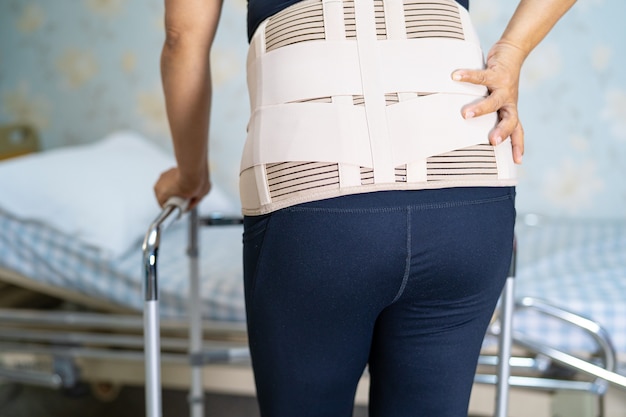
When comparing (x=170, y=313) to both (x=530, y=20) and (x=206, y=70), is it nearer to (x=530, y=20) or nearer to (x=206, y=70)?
(x=206, y=70)

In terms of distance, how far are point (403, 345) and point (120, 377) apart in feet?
4.76

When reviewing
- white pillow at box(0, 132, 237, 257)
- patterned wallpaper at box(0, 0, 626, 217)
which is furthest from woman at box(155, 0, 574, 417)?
patterned wallpaper at box(0, 0, 626, 217)

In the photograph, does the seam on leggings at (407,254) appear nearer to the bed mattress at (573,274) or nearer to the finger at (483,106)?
the finger at (483,106)

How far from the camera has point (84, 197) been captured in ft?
7.13

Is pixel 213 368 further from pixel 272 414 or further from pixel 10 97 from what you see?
pixel 10 97

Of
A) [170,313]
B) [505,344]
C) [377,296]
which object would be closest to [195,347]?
[170,313]

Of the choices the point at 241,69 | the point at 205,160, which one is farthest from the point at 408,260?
the point at 241,69

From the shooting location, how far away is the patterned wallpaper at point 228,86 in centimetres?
278

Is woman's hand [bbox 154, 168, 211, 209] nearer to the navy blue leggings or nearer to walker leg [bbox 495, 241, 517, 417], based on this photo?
the navy blue leggings

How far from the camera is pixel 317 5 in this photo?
77cm

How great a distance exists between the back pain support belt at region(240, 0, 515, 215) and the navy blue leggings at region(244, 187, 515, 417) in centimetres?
2

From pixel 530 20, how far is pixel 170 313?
135 cm

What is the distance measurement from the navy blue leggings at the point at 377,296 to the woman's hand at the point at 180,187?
0.35 m

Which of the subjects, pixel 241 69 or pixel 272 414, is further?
pixel 241 69
